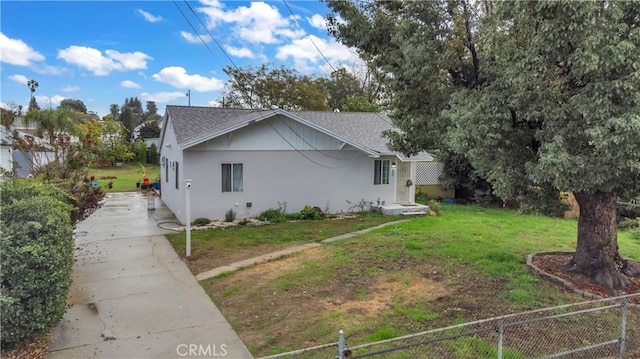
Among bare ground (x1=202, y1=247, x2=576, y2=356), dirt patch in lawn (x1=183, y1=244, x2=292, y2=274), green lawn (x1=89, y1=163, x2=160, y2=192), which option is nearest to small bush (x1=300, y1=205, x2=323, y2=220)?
dirt patch in lawn (x1=183, y1=244, x2=292, y2=274)

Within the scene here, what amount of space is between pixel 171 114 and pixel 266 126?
3980 millimetres

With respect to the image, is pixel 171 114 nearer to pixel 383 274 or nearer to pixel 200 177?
pixel 200 177

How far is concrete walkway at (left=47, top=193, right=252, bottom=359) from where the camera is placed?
4.99m

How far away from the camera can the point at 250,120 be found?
44.5 feet

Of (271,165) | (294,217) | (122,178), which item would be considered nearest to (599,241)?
(294,217)

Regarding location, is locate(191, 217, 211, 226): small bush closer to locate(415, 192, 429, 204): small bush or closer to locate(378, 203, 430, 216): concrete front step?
locate(378, 203, 430, 216): concrete front step

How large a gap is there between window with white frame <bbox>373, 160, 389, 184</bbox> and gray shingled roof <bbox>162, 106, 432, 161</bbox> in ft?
1.90

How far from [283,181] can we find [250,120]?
8.87 ft

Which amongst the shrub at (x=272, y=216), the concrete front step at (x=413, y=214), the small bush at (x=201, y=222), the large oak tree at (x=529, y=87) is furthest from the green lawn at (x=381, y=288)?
the concrete front step at (x=413, y=214)

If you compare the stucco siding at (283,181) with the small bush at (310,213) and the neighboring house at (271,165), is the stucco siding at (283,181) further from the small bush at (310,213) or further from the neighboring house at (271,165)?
the small bush at (310,213)

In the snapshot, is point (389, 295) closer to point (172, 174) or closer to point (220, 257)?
point (220, 257)

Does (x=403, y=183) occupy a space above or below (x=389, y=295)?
above

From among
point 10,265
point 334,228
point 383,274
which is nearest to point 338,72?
point 334,228

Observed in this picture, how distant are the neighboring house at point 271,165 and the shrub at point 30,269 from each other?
7.70 m
